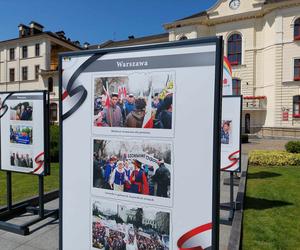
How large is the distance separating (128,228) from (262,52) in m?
34.7

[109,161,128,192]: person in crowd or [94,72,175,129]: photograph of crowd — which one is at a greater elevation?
[94,72,175,129]: photograph of crowd

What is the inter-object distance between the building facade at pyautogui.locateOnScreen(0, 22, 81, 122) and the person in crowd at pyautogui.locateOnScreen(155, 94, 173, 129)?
128 ft

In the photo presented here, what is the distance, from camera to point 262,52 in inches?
1303

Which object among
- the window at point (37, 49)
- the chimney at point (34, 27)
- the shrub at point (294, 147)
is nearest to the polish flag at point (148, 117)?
the shrub at point (294, 147)

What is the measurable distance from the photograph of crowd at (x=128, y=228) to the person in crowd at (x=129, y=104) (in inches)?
31.5

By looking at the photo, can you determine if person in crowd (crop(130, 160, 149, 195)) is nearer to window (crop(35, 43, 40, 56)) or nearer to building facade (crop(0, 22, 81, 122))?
building facade (crop(0, 22, 81, 122))

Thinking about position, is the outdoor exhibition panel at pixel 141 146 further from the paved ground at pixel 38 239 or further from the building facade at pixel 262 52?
the building facade at pixel 262 52

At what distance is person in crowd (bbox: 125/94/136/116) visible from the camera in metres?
2.27

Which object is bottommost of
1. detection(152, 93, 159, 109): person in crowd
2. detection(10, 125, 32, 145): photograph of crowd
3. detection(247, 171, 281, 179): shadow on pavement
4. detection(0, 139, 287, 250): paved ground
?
detection(247, 171, 281, 179): shadow on pavement

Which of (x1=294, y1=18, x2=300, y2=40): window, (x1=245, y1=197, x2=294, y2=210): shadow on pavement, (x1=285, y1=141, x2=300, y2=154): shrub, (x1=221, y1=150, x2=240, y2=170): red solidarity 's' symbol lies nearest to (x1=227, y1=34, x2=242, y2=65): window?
(x1=294, y1=18, x2=300, y2=40): window

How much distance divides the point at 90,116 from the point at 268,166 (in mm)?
11888

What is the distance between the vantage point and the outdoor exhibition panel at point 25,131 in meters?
4.77

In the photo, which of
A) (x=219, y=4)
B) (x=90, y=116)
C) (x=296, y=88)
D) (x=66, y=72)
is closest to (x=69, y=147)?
(x=90, y=116)

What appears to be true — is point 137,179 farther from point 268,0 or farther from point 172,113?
point 268,0
